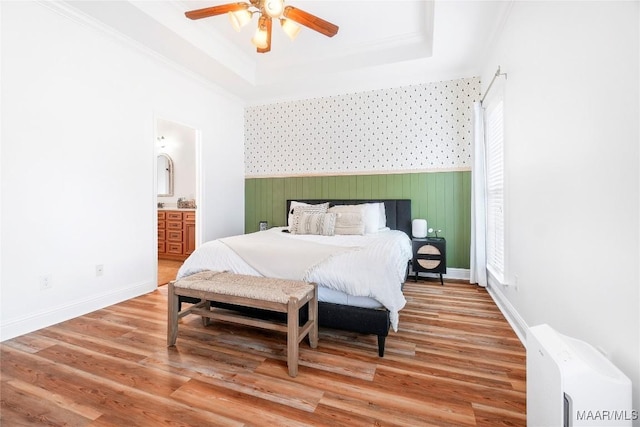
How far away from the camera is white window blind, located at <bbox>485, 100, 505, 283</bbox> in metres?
2.82

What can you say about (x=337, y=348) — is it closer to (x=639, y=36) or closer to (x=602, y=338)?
(x=602, y=338)


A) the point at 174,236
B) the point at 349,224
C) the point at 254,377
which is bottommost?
the point at 254,377

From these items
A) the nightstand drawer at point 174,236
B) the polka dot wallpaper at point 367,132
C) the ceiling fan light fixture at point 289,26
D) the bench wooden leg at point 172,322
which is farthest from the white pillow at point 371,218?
the nightstand drawer at point 174,236

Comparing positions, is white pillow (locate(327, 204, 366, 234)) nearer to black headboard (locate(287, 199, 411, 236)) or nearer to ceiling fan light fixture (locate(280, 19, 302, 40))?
black headboard (locate(287, 199, 411, 236))

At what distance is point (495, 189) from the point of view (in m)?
3.05

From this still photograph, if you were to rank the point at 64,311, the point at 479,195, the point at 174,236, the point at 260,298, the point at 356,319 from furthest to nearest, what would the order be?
the point at 174,236
the point at 479,195
the point at 64,311
the point at 356,319
the point at 260,298

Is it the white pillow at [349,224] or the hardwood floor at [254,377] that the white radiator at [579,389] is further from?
the white pillow at [349,224]

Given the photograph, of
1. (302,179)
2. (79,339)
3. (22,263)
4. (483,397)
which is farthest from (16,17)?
(483,397)

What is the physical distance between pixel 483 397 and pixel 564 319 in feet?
1.97

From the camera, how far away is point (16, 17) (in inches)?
89.0

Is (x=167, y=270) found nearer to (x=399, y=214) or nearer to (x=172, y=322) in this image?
(x=172, y=322)

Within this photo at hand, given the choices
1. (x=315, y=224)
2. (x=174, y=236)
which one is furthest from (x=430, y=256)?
(x=174, y=236)

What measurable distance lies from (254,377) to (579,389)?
1.53 metres

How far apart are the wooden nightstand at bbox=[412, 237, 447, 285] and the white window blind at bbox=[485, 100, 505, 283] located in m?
0.50
